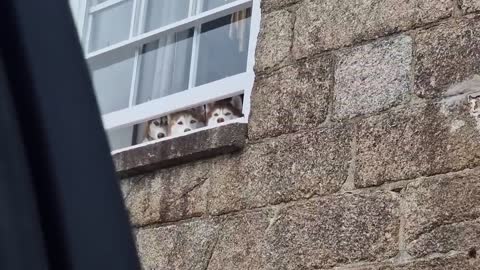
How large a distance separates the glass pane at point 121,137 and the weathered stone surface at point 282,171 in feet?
2.19

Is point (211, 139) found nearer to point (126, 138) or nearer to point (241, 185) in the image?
point (241, 185)

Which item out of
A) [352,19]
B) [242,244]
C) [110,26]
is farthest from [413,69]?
[110,26]

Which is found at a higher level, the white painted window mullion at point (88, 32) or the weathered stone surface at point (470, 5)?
the white painted window mullion at point (88, 32)

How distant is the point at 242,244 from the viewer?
322 centimetres

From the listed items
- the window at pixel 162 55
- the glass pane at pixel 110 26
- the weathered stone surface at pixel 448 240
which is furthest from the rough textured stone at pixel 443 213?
the glass pane at pixel 110 26

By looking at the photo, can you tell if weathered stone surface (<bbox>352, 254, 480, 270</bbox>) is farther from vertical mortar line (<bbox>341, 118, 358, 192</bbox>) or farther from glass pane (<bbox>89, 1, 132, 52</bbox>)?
glass pane (<bbox>89, 1, 132, 52</bbox>)

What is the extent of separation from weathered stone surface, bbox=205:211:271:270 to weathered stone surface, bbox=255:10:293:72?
0.54 metres

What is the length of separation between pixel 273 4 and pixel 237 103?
1.35 feet

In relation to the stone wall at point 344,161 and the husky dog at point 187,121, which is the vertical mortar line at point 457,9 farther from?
the husky dog at point 187,121

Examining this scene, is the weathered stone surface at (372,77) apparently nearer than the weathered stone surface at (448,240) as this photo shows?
No

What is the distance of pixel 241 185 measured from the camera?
130 inches

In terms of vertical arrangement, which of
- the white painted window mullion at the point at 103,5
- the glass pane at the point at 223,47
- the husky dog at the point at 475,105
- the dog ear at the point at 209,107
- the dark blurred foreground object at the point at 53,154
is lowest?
the dark blurred foreground object at the point at 53,154

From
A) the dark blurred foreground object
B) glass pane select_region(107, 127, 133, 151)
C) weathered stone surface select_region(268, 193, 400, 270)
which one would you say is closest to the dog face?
glass pane select_region(107, 127, 133, 151)

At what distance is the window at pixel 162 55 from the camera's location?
147 inches
